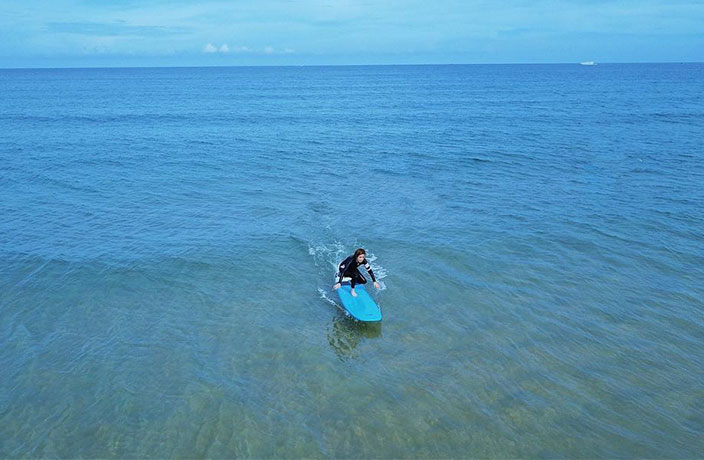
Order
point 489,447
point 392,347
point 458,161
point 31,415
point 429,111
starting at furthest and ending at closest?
point 429,111
point 458,161
point 392,347
point 31,415
point 489,447

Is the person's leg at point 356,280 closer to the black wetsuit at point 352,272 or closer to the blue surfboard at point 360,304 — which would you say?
the black wetsuit at point 352,272

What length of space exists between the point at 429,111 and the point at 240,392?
214ft

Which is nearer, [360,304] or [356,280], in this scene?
[360,304]

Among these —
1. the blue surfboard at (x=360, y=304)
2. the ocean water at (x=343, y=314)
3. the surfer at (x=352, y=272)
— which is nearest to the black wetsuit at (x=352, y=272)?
the surfer at (x=352, y=272)

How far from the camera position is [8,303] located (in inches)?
671

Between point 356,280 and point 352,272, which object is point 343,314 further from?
point 352,272

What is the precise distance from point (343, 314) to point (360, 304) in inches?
30.3

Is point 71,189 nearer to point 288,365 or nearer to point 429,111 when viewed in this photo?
point 288,365

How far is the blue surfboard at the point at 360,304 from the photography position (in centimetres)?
1595

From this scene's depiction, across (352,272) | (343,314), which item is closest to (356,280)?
(352,272)

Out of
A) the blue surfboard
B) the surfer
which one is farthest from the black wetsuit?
the blue surfboard

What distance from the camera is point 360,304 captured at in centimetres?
1664

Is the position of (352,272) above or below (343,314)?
above

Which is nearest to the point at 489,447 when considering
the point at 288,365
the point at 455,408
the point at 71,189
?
the point at 455,408
